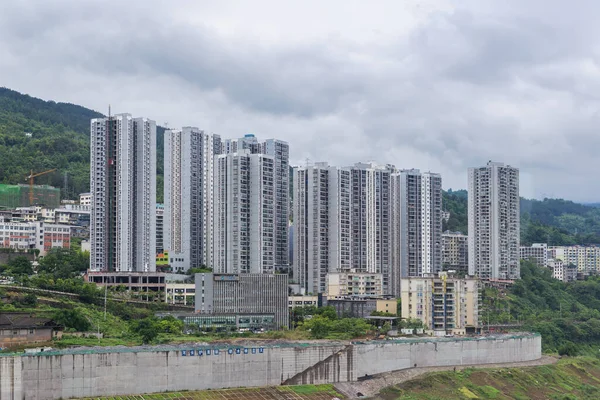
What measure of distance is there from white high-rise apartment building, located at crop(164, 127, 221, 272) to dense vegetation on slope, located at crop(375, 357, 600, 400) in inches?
1385

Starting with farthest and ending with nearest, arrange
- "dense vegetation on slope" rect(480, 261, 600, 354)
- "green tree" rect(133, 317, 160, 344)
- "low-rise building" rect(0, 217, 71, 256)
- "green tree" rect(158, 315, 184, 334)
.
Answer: "low-rise building" rect(0, 217, 71, 256)
"dense vegetation on slope" rect(480, 261, 600, 354)
"green tree" rect(158, 315, 184, 334)
"green tree" rect(133, 317, 160, 344)

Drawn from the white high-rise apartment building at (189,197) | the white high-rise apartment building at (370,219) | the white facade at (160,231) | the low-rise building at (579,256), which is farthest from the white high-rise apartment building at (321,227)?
the low-rise building at (579,256)

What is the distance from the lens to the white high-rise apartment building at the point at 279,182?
250 feet

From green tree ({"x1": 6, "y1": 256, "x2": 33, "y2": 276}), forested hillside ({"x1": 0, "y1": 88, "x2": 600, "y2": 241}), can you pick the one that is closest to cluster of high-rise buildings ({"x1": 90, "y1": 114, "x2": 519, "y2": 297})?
green tree ({"x1": 6, "y1": 256, "x2": 33, "y2": 276})

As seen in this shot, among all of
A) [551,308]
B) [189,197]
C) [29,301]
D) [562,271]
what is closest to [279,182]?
[189,197]

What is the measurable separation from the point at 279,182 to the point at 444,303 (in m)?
21.0

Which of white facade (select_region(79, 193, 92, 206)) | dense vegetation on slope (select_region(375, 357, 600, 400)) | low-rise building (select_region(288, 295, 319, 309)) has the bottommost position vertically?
dense vegetation on slope (select_region(375, 357, 600, 400))

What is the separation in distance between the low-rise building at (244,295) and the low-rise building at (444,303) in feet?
29.3

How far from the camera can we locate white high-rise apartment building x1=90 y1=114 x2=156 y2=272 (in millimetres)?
72500

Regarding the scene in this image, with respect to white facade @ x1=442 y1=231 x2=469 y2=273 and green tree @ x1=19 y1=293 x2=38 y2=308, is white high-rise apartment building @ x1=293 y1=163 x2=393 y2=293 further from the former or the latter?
green tree @ x1=19 y1=293 x2=38 y2=308

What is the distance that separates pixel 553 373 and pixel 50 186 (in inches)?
2578

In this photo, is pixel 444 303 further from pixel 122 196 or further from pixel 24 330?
pixel 24 330

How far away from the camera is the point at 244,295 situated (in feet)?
204

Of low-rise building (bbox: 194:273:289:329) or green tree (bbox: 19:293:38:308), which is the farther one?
low-rise building (bbox: 194:273:289:329)
